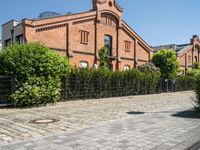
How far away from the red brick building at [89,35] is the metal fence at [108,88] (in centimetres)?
810

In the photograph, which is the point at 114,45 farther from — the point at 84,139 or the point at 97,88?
the point at 84,139

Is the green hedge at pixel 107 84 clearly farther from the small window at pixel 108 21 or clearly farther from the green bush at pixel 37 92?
the small window at pixel 108 21

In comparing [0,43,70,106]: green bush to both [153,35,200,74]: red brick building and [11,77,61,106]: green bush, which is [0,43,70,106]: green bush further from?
[153,35,200,74]: red brick building

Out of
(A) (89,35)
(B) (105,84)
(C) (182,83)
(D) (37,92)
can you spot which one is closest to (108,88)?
(B) (105,84)

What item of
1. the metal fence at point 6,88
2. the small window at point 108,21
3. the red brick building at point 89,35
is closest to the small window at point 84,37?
the red brick building at point 89,35

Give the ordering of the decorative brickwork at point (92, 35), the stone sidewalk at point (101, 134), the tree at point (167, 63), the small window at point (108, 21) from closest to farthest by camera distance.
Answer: the stone sidewalk at point (101, 134)
the decorative brickwork at point (92, 35)
the small window at point (108, 21)
the tree at point (167, 63)

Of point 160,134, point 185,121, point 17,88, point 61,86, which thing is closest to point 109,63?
point 61,86

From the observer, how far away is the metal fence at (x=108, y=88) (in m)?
18.3

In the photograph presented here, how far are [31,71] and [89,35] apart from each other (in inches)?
756

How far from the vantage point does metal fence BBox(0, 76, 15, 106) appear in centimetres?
1406

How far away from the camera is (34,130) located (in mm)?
7984

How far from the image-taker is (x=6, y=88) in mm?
14258

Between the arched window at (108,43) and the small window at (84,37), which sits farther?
the arched window at (108,43)

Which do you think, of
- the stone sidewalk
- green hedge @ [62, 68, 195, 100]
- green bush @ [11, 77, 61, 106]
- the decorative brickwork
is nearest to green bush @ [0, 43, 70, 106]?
green bush @ [11, 77, 61, 106]
